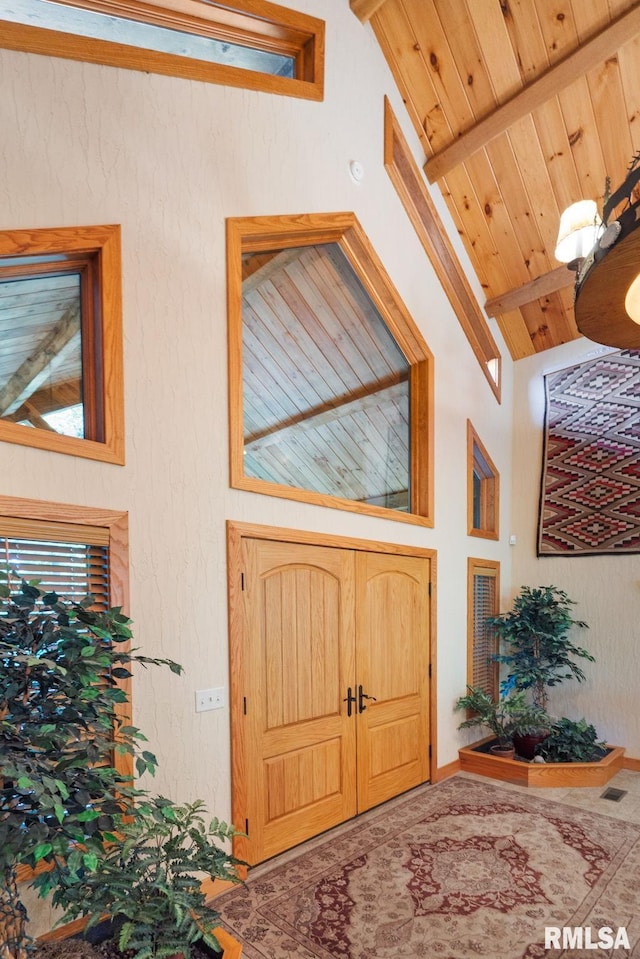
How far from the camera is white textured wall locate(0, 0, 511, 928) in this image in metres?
2.36

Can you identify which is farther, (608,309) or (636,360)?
(636,360)

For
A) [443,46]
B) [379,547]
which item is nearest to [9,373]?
[379,547]

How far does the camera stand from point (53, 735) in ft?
5.25

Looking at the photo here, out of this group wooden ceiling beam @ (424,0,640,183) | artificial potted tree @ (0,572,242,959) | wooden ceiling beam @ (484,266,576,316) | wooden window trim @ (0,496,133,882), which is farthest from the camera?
wooden ceiling beam @ (484,266,576,316)

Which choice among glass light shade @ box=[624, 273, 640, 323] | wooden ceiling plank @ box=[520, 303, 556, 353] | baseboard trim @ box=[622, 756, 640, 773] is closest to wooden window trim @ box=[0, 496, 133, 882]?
glass light shade @ box=[624, 273, 640, 323]

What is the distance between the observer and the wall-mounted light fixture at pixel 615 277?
137cm

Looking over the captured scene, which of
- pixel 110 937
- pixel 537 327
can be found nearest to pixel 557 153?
pixel 537 327

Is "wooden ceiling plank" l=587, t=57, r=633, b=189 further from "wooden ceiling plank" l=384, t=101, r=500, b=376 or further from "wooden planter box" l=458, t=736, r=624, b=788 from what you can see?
"wooden planter box" l=458, t=736, r=624, b=788

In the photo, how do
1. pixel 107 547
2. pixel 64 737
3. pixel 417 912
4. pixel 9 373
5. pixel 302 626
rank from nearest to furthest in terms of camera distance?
pixel 64 737 < pixel 9 373 < pixel 107 547 < pixel 417 912 < pixel 302 626

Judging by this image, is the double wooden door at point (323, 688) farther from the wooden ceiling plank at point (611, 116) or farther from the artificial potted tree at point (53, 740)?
the wooden ceiling plank at point (611, 116)

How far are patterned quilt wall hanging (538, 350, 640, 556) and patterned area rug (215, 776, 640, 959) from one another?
2.53 m

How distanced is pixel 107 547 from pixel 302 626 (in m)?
1.40

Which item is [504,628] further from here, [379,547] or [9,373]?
[9,373]

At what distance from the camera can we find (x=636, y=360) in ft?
17.9
